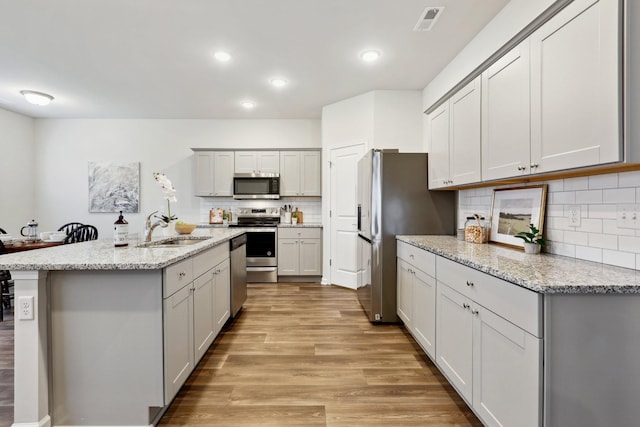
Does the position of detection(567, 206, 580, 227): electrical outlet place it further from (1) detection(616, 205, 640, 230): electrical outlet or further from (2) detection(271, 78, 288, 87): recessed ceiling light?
(2) detection(271, 78, 288, 87): recessed ceiling light

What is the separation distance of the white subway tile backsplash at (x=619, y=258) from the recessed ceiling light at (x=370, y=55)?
Result: 8.42 ft

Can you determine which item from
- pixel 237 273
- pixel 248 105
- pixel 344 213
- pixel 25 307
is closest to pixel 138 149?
pixel 248 105

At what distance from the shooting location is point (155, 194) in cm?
559

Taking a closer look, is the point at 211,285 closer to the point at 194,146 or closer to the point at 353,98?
the point at 353,98

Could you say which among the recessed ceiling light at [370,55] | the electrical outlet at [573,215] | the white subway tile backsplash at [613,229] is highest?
the recessed ceiling light at [370,55]

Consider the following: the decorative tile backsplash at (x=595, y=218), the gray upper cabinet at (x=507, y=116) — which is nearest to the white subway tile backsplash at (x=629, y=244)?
the decorative tile backsplash at (x=595, y=218)

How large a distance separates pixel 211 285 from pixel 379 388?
1.51m

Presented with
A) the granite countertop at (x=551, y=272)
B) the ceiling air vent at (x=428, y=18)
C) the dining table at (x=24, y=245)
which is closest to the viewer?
the granite countertop at (x=551, y=272)

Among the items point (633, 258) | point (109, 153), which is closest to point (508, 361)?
point (633, 258)

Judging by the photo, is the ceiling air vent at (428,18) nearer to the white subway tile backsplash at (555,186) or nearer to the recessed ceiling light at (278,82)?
the white subway tile backsplash at (555,186)

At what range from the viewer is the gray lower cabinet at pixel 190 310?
171 centimetres

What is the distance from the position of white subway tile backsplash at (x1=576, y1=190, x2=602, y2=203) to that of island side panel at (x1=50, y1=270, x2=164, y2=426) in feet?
8.17

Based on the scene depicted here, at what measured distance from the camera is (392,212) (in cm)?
312

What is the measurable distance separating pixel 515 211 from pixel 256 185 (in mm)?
3957
